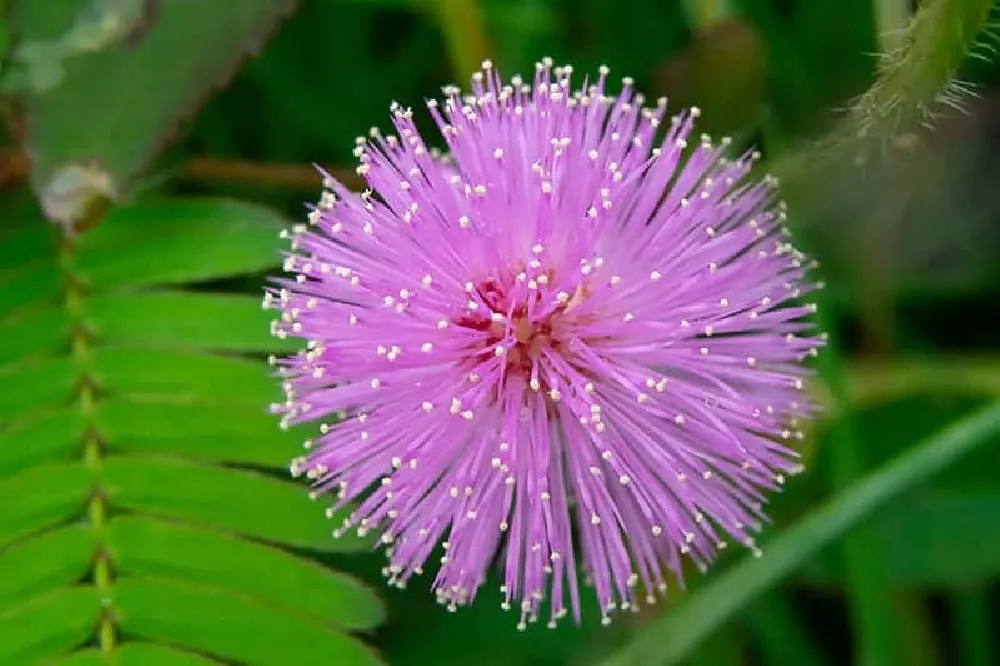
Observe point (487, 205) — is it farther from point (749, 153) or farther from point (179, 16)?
point (179, 16)

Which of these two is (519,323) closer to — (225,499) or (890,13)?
(225,499)

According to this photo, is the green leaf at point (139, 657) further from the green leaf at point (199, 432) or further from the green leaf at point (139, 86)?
the green leaf at point (139, 86)

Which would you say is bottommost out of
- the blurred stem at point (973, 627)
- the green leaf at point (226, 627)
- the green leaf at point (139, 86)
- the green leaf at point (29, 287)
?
the blurred stem at point (973, 627)

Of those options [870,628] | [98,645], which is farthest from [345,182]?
[870,628]

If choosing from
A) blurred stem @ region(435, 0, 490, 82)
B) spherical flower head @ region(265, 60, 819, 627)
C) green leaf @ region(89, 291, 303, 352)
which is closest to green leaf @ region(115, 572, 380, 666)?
spherical flower head @ region(265, 60, 819, 627)

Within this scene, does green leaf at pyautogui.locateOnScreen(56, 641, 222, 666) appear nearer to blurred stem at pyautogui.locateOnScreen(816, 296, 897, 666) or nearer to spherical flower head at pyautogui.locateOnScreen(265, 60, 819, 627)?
spherical flower head at pyautogui.locateOnScreen(265, 60, 819, 627)

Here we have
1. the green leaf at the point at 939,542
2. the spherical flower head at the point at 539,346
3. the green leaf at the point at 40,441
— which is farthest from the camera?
the green leaf at the point at 939,542

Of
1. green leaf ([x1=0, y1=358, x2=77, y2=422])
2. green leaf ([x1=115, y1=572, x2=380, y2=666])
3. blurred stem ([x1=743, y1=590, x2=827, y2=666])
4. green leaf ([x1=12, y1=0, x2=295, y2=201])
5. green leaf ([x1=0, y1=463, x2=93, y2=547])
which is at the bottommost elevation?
blurred stem ([x1=743, y1=590, x2=827, y2=666])

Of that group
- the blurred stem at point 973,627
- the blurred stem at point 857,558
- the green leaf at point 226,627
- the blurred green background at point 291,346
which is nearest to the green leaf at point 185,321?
the blurred green background at point 291,346
